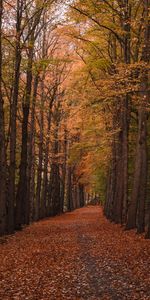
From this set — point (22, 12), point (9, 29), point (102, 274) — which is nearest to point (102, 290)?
point (102, 274)

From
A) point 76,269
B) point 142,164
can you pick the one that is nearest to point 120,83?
point 142,164

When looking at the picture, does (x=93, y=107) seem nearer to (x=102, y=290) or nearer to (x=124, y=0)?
(x=124, y=0)

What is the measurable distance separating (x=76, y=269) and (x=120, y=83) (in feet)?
31.6

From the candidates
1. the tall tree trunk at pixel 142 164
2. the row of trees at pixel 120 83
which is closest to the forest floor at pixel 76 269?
the tall tree trunk at pixel 142 164

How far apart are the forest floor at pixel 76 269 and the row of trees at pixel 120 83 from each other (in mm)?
2844

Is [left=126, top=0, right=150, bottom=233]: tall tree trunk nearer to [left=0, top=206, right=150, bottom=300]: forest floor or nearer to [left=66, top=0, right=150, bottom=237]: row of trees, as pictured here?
[left=66, top=0, right=150, bottom=237]: row of trees

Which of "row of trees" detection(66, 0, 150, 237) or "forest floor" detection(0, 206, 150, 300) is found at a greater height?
"row of trees" detection(66, 0, 150, 237)

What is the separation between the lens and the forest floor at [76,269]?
339 inches

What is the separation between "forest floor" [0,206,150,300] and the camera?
28.2ft

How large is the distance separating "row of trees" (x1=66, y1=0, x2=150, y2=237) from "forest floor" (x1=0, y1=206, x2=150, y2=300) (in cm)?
284

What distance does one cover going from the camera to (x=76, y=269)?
1098 cm

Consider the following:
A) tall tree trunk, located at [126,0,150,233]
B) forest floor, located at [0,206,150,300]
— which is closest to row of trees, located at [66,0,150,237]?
tall tree trunk, located at [126,0,150,233]

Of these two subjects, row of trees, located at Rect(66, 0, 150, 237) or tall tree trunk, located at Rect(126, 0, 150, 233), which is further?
tall tree trunk, located at Rect(126, 0, 150, 233)

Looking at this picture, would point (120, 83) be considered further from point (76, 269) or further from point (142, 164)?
point (76, 269)
